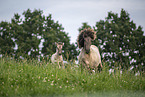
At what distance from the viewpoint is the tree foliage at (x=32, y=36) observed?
105 ft

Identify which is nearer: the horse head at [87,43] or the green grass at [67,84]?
the green grass at [67,84]

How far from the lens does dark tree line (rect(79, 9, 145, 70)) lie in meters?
29.6

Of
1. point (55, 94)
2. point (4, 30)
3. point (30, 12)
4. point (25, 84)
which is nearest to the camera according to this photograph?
point (55, 94)

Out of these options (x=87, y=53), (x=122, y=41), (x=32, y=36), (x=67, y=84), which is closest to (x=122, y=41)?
(x=122, y=41)

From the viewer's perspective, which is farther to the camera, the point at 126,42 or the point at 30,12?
the point at 30,12

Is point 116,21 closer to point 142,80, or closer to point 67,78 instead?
point 142,80

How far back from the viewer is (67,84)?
6.44 metres

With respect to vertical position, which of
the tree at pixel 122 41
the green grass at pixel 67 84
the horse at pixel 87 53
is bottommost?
the green grass at pixel 67 84

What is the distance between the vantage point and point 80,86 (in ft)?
20.7

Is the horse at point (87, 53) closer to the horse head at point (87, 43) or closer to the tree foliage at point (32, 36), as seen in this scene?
the horse head at point (87, 43)

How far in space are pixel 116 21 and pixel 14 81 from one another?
31080mm

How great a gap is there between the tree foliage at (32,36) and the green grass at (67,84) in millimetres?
23372

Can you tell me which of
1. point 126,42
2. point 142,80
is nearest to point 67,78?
point 142,80

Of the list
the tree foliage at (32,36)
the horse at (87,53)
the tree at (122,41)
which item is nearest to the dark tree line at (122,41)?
the tree at (122,41)
